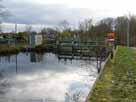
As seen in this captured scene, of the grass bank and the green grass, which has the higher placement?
the green grass

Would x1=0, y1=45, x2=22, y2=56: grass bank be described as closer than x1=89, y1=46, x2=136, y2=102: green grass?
No

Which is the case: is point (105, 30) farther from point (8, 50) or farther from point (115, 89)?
point (115, 89)

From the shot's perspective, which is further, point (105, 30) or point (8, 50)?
point (105, 30)

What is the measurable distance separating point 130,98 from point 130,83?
2.17 m

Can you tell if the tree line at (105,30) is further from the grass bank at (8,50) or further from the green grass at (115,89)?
the green grass at (115,89)

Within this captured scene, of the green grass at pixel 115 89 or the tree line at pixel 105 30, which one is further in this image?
the tree line at pixel 105 30

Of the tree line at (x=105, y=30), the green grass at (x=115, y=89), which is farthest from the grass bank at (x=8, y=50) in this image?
the green grass at (x=115, y=89)

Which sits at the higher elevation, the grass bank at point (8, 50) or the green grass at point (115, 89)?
the green grass at point (115, 89)

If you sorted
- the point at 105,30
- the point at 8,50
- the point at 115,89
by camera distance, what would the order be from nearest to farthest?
the point at 115,89 → the point at 8,50 → the point at 105,30

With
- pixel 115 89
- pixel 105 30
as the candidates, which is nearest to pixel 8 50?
pixel 105 30

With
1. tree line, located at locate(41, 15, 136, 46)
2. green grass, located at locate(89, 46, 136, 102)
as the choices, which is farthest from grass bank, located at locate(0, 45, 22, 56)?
green grass, located at locate(89, 46, 136, 102)

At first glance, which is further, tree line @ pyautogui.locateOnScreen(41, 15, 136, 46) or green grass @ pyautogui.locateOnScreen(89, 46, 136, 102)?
tree line @ pyautogui.locateOnScreen(41, 15, 136, 46)

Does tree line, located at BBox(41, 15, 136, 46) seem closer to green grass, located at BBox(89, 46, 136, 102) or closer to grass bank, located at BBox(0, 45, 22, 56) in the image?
grass bank, located at BBox(0, 45, 22, 56)

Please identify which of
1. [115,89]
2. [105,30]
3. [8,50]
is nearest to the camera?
[115,89]
